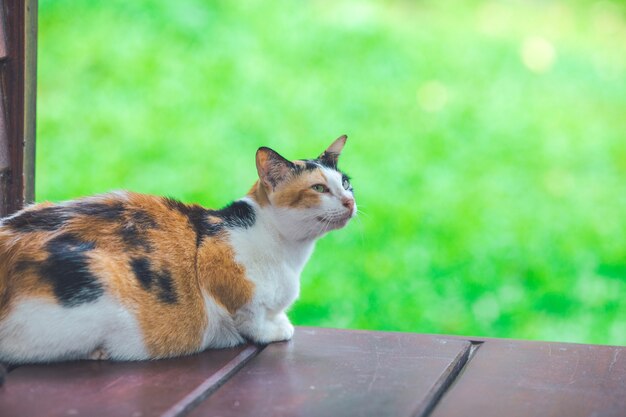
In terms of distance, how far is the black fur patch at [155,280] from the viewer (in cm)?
170

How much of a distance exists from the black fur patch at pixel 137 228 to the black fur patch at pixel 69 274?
0.09 metres

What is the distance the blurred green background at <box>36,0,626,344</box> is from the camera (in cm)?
324

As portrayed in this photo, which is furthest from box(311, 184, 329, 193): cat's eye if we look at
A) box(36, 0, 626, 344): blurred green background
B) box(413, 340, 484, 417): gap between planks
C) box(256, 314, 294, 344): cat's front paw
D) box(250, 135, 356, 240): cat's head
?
box(36, 0, 626, 344): blurred green background

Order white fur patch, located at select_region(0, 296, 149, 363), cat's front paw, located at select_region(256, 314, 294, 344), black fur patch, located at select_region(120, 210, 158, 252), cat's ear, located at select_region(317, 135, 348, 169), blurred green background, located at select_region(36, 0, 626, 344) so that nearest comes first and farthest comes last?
white fur patch, located at select_region(0, 296, 149, 363) < black fur patch, located at select_region(120, 210, 158, 252) < cat's front paw, located at select_region(256, 314, 294, 344) < cat's ear, located at select_region(317, 135, 348, 169) < blurred green background, located at select_region(36, 0, 626, 344)

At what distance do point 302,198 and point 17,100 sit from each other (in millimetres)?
610

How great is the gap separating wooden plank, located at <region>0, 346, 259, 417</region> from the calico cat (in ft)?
0.14

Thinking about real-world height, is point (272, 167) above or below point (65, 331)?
above

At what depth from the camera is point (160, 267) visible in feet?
5.67

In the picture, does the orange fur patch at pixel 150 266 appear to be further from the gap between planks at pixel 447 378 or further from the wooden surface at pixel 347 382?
the gap between planks at pixel 447 378

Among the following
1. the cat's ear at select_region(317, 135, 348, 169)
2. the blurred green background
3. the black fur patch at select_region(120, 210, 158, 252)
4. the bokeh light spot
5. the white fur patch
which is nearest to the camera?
the white fur patch

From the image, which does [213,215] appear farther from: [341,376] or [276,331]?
[341,376]

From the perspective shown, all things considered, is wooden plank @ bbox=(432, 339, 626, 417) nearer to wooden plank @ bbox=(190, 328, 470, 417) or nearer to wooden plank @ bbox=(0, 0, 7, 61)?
wooden plank @ bbox=(190, 328, 470, 417)

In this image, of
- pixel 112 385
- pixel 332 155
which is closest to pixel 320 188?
pixel 332 155

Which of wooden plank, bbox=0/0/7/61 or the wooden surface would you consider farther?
wooden plank, bbox=0/0/7/61
